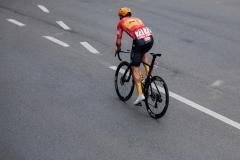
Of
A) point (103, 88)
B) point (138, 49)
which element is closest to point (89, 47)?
point (103, 88)

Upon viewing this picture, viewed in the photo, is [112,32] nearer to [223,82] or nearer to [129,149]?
[223,82]

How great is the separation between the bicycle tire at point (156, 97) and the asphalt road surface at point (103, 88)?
0.21 m

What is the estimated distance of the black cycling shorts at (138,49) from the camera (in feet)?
26.3

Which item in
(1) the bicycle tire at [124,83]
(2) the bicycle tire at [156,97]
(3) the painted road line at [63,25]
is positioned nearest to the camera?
(2) the bicycle tire at [156,97]

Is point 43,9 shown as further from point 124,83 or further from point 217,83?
point 217,83

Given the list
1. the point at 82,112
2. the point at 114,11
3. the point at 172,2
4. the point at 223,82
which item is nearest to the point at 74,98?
the point at 82,112

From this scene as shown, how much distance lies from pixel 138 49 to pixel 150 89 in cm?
79

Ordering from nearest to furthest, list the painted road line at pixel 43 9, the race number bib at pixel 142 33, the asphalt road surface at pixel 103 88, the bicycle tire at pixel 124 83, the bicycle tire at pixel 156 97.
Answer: the asphalt road surface at pixel 103 88, the bicycle tire at pixel 156 97, the race number bib at pixel 142 33, the bicycle tire at pixel 124 83, the painted road line at pixel 43 9

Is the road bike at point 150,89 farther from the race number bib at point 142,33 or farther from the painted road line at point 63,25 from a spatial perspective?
the painted road line at point 63,25

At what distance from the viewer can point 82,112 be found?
8.34 meters

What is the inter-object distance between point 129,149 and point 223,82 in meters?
3.69

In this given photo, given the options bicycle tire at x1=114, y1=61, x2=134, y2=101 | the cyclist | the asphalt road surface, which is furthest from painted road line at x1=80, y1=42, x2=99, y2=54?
the cyclist

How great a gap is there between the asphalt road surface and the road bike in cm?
20

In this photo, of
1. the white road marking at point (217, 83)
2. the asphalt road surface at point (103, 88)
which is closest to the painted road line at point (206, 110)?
the asphalt road surface at point (103, 88)
